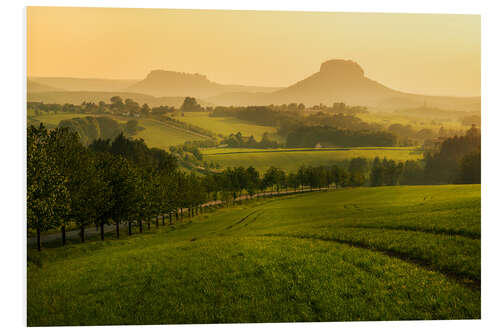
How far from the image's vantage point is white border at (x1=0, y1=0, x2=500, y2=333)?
1046cm

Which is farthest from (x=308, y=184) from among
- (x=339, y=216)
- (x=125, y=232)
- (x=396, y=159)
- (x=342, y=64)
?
(x=125, y=232)

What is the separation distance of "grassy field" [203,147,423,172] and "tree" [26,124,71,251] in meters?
5.59

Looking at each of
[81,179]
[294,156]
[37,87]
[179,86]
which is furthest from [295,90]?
[81,179]

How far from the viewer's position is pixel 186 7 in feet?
37.2

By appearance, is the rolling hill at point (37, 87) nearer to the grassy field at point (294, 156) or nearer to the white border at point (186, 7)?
the white border at point (186, 7)

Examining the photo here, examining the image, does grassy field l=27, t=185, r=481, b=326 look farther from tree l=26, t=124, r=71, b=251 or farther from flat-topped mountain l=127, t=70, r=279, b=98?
flat-topped mountain l=127, t=70, r=279, b=98

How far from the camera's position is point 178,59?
1206cm

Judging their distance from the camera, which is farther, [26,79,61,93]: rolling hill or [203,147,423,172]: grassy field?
[203,147,423,172]: grassy field

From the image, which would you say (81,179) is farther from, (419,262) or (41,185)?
(419,262)

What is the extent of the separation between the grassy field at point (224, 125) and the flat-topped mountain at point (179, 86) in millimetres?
853

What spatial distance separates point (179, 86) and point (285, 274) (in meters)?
7.58

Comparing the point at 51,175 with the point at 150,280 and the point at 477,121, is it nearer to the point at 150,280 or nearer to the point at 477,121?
the point at 150,280

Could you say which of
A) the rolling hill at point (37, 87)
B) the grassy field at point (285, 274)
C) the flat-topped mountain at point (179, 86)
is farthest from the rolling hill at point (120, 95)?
the grassy field at point (285, 274)

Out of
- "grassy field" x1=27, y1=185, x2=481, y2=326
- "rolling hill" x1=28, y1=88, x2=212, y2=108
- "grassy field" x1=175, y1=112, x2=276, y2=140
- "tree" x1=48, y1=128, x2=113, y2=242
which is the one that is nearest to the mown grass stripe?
"grassy field" x1=27, y1=185, x2=481, y2=326
